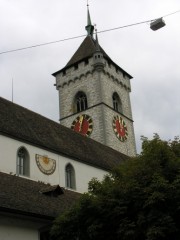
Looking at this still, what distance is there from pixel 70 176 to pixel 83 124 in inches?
735

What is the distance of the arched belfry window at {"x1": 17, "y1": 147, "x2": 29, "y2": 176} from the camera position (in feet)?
74.8

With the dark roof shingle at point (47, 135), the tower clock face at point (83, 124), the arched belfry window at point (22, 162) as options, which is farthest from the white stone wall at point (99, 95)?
the arched belfry window at point (22, 162)

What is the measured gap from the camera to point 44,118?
29203mm

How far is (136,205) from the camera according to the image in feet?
49.9

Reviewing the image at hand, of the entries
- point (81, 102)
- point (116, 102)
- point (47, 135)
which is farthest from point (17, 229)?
point (116, 102)

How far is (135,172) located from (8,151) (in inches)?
318

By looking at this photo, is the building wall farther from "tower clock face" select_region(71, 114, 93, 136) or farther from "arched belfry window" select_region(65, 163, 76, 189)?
"tower clock face" select_region(71, 114, 93, 136)

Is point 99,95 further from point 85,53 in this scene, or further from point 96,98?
point 85,53

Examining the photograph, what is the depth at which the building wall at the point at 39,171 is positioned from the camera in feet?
72.2

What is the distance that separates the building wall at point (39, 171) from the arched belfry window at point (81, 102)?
17.8m

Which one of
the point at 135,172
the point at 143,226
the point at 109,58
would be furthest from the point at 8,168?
the point at 109,58

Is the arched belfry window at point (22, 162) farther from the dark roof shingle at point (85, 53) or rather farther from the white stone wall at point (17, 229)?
the dark roof shingle at point (85, 53)

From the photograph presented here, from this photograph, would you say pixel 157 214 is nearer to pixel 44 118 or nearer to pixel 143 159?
pixel 143 159

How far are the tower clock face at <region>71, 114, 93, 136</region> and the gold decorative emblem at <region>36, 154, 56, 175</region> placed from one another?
18.7 m
